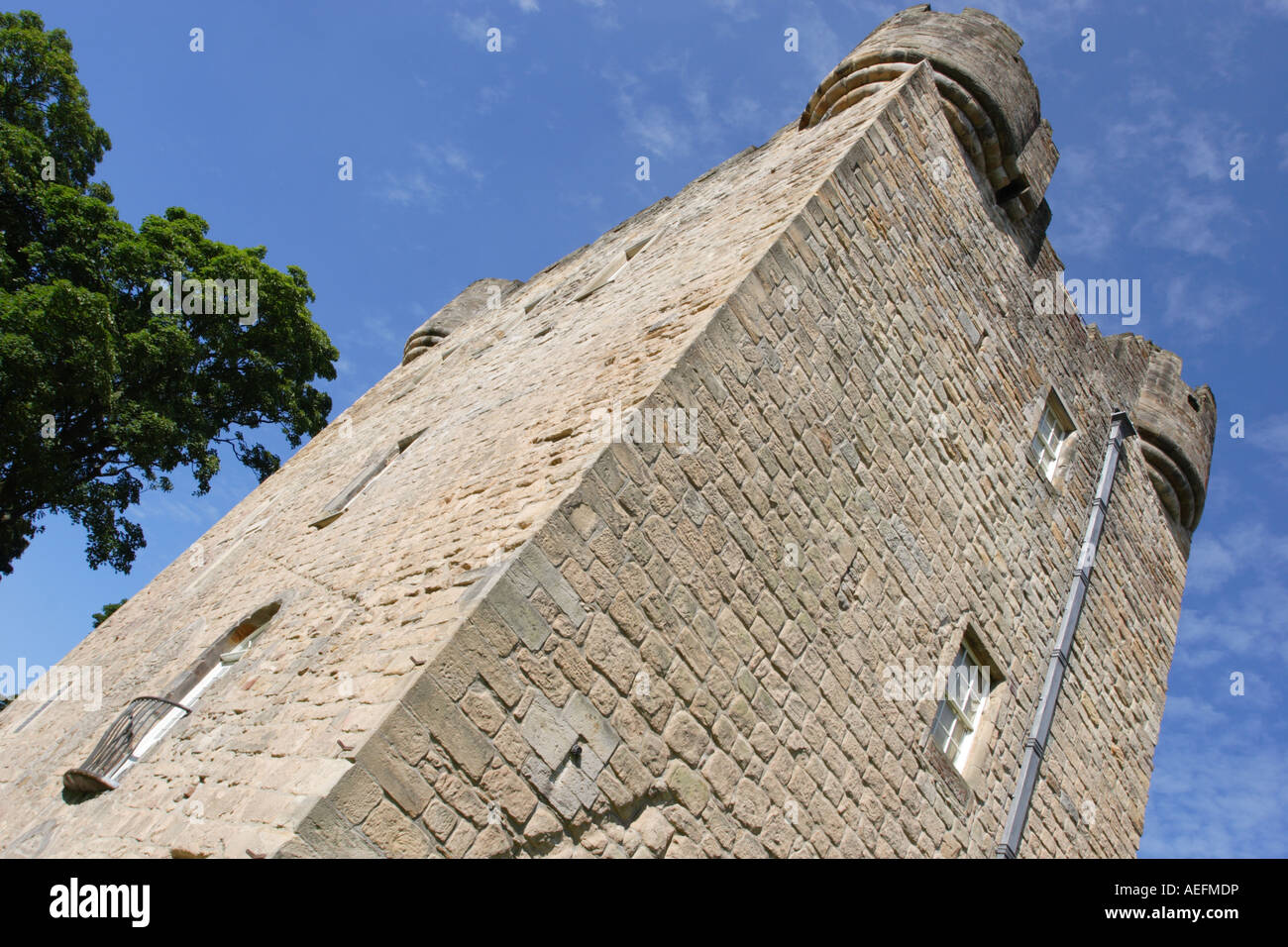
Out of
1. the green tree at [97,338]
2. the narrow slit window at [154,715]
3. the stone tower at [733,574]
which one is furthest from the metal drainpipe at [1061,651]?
the green tree at [97,338]

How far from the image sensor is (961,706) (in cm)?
662

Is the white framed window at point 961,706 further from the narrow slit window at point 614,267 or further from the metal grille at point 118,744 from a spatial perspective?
the metal grille at point 118,744

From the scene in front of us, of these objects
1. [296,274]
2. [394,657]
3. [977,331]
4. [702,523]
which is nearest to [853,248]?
[977,331]

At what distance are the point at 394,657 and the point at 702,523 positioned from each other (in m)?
1.76

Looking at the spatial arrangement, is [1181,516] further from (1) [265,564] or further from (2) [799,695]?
(1) [265,564]

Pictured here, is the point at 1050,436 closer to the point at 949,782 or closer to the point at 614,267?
the point at 949,782

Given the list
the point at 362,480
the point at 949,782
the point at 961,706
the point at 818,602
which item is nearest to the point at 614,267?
the point at 362,480

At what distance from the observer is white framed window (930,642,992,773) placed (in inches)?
251

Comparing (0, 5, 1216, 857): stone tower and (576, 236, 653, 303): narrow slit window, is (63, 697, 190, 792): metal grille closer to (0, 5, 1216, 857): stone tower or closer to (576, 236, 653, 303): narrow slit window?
(0, 5, 1216, 857): stone tower

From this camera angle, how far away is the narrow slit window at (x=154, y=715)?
18.1ft

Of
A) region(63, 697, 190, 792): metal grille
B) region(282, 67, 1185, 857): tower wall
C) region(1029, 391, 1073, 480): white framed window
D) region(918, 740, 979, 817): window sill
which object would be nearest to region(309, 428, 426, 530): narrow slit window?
region(63, 697, 190, 792): metal grille

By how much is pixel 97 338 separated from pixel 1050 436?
12.8m

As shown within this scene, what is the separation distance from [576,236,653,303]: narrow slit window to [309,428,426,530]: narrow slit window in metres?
2.01

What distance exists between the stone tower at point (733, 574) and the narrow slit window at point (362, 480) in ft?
0.29
